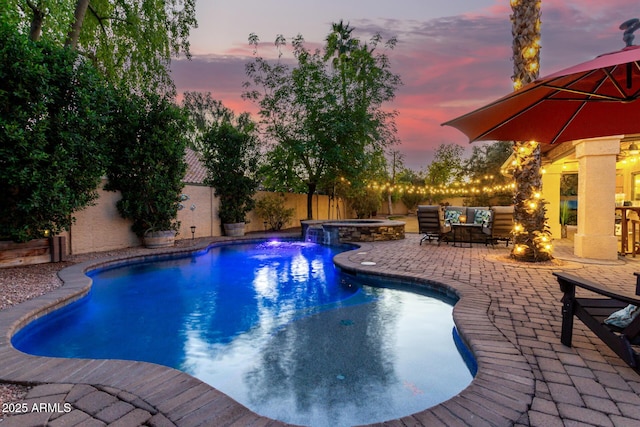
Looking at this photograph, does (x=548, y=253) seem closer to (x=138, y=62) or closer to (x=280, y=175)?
(x=280, y=175)

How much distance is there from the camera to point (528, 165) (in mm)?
6984

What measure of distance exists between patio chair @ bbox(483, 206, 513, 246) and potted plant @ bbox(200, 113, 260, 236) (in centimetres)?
881

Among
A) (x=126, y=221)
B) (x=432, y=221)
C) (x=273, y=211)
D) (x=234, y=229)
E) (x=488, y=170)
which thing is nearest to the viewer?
(x=432, y=221)

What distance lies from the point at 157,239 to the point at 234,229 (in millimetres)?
3851

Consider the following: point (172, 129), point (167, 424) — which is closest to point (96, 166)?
point (172, 129)

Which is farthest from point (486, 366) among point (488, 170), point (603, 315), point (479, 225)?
point (488, 170)

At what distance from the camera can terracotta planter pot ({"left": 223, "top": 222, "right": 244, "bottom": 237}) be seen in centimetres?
1361

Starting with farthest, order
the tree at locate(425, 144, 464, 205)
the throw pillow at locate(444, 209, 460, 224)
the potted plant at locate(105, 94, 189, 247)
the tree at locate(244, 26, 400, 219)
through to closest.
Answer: the tree at locate(425, 144, 464, 205) < the tree at locate(244, 26, 400, 219) < the throw pillow at locate(444, 209, 460, 224) < the potted plant at locate(105, 94, 189, 247)

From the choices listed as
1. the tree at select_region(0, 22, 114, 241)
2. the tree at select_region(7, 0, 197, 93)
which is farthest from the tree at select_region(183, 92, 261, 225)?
the tree at select_region(0, 22, 114, 241)

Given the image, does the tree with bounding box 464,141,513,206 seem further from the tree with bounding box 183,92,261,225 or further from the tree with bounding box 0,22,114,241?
the tree with bounding box 0,22,114,241

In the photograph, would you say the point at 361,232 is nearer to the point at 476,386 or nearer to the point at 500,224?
Answer: the point at 500,224

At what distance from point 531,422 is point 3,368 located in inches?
142

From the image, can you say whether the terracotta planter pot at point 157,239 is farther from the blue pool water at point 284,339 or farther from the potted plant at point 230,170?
the potted plant at point 230,170

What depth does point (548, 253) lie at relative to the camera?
23.1 feet
